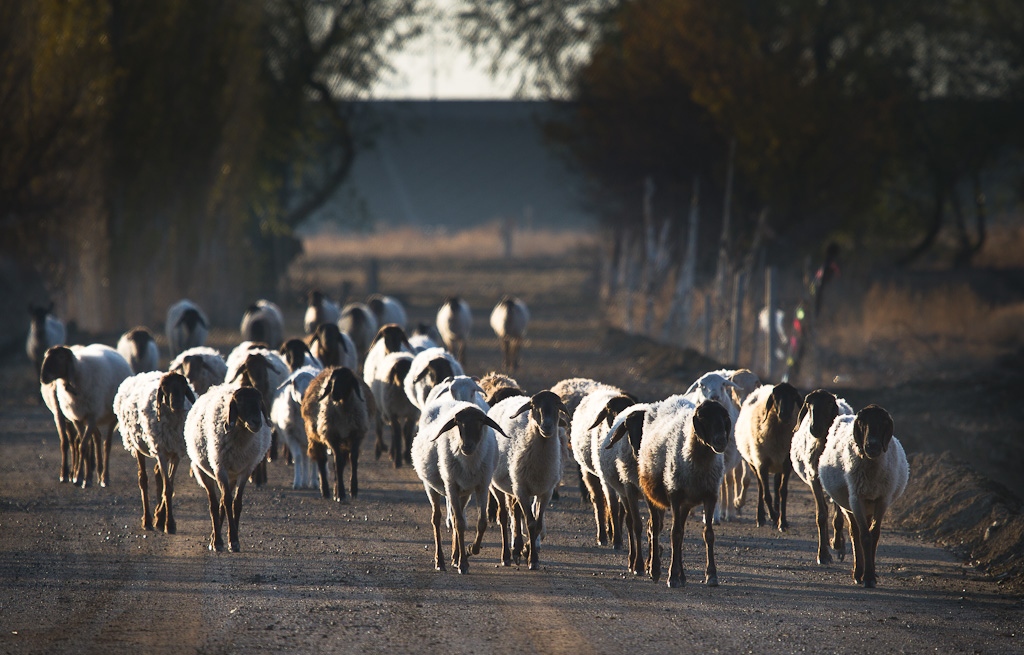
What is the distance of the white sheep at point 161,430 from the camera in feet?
33.0

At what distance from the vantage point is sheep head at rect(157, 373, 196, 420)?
1002cm

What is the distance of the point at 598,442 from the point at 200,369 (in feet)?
17.7

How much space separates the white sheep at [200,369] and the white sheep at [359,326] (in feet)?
19.0

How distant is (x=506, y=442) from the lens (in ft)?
30.6

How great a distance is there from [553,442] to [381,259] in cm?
4649

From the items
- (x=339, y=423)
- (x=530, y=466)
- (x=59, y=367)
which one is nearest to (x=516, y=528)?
(x=530, y=466)

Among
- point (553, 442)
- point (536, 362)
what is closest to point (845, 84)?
point (536, 362)

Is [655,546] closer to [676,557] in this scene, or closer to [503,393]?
[676,557]

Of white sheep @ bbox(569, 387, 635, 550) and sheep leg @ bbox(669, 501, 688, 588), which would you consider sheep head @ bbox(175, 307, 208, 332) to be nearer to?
white sheep @ bbox(569, 387, 635, 550)

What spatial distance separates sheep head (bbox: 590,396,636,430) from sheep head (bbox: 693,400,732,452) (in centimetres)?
131

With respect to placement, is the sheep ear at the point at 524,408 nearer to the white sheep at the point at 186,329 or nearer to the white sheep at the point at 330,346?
the white sheep at the point at 330,346

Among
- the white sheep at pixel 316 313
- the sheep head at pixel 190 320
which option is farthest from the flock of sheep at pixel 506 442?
the white sheep at pixel 316 313

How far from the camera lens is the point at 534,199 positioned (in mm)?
86938

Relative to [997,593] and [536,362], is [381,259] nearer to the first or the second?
[536,362]
